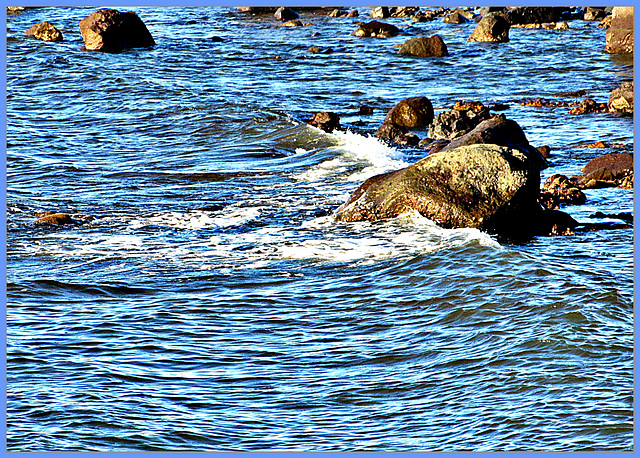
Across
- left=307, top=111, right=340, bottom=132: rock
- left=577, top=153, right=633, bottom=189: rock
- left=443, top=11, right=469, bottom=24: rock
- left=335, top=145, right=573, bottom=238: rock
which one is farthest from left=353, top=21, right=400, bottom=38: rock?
left=335, top=145, right=573, bottom=238: rock

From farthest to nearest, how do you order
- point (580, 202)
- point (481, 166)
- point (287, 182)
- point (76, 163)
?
point (76, 163) < point (287, 182) < point (580, 202) < point (481, 166)

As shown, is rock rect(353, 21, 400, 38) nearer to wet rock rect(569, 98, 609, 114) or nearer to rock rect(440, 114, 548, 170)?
wet rock rect(569, 98, 609, 114)

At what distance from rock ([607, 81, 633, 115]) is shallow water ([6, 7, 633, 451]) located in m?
0.78

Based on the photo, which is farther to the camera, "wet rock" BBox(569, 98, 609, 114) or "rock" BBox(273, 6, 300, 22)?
"rock" BBox(273, 6, 300, 22)

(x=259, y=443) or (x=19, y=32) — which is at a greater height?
(x=19, y=32)

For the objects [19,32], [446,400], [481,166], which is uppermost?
[19,32]

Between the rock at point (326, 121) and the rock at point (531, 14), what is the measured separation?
17.7 m

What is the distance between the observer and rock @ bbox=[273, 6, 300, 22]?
37.7 metres

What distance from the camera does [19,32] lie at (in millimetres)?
32281

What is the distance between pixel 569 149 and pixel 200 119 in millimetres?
8138

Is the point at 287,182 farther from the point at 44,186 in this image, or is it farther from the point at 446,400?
the point at 446,400

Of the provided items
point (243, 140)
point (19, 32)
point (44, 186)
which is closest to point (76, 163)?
point (44, 186)

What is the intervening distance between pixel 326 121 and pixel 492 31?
14.5 m

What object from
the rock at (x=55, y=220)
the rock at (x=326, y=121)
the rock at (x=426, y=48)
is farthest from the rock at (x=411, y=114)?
the rock at (x=426, y=48)
